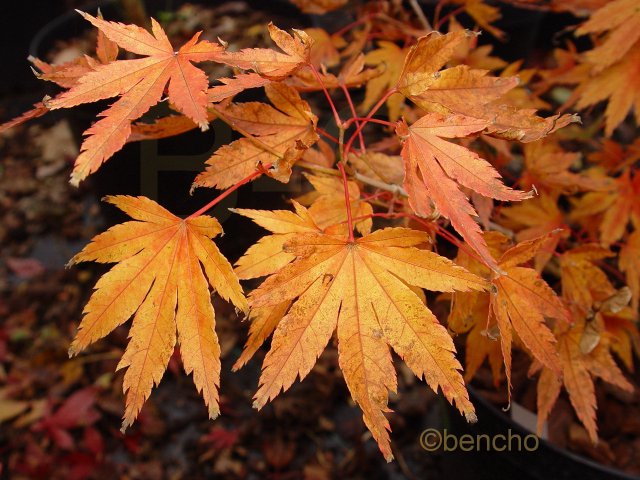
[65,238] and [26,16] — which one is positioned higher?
[26,16]

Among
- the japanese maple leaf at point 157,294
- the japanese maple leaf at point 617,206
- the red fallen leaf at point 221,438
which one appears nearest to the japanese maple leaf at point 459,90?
the japanese maple leaf at point 157,294

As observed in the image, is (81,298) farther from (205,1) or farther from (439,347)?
(439,347)

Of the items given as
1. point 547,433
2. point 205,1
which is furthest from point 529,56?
point 547,433

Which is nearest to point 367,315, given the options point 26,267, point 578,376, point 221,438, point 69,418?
point 578,376

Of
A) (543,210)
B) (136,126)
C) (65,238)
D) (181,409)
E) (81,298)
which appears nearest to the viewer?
(136,126)

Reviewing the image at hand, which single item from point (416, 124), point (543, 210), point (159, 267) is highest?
point (416, 124)

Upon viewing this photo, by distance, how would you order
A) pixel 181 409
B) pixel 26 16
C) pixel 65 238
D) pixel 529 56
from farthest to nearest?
pixel 26 16
pixel 529 56
pixel 65 238
pixel 181 409

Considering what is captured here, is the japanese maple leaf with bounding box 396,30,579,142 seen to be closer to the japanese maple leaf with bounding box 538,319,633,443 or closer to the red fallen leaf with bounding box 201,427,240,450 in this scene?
the japanese maple leaf with bounding box 538,319,633,443
